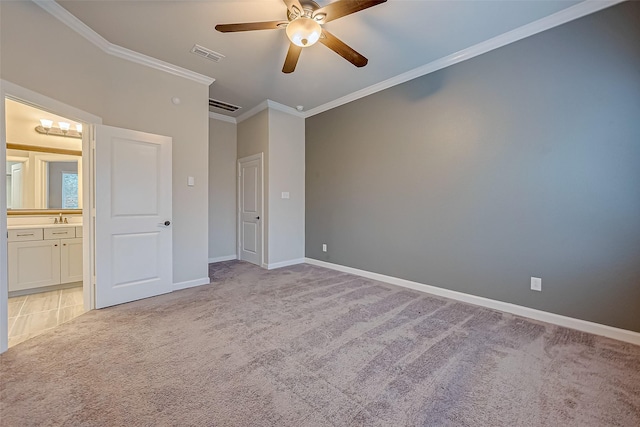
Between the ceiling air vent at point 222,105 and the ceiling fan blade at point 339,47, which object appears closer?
the ceiling fan blade at point 339,47

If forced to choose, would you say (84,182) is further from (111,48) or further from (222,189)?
(222,189)

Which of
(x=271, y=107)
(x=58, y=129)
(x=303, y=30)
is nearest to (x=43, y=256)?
(x=58, y=129)

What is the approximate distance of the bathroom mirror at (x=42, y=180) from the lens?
3396mm

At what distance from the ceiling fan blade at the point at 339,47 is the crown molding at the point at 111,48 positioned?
2.05 m

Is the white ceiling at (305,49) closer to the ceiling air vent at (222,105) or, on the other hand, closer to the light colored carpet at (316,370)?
the ceiling air vent at (222,105)

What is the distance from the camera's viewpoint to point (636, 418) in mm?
1389

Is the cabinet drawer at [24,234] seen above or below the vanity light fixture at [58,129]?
below

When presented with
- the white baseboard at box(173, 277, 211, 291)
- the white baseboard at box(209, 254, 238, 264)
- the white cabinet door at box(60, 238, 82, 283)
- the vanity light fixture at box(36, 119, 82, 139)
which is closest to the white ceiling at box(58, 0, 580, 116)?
the vanity light fixture at box(36, 119, 82, 139)

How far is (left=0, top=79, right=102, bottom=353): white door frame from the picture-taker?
6.31 ft

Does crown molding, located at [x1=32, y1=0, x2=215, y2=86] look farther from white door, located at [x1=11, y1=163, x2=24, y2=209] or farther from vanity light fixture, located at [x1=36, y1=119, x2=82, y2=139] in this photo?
white door, located at [x1=11, y1=163, x2=24, y2=209]

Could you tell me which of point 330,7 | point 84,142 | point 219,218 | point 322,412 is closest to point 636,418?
point 322,412

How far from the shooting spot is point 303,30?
2.07m

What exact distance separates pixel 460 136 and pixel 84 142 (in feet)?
13.8

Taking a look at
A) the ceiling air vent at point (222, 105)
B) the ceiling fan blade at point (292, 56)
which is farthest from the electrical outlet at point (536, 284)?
the ceiling air vent at point (222, 105)
